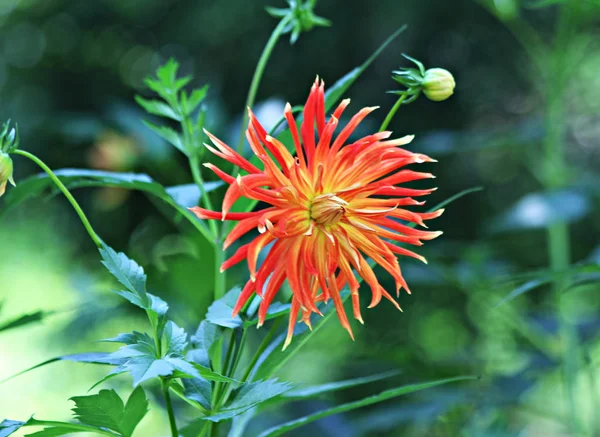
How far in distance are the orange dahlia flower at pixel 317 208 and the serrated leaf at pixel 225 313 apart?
2 cm

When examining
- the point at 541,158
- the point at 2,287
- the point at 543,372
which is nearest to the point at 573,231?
the point at 541,158

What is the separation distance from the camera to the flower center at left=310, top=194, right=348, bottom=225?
478 millimetres

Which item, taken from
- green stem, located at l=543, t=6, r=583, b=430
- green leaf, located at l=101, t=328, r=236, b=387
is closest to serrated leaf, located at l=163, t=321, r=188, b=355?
green leaf, located at l=101, t=328, r=236, b=387

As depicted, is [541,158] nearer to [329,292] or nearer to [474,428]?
[474,428]

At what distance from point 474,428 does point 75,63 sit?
3.94ft

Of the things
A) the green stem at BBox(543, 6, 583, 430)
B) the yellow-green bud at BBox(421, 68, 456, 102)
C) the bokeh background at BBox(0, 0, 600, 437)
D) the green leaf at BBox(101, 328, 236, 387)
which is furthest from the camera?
the bokeh background at BBox(0, 0, 600, 437)

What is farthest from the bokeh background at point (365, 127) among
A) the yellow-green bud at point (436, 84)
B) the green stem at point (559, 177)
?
the yellow-green bud at point (436, 84)

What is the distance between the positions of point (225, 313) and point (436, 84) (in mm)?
219

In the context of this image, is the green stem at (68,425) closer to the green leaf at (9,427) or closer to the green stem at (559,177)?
the green leaf at (9,427)

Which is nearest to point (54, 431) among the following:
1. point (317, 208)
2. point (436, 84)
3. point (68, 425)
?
point (68, 425)

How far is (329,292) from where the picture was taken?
19.7 inches

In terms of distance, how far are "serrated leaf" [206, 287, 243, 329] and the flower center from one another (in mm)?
86

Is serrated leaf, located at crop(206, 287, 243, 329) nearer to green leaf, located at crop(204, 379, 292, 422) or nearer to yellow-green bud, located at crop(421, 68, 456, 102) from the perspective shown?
green leaf, located at crop(204, 379, 292, 422)

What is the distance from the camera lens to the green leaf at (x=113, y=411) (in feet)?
1.52
